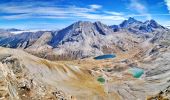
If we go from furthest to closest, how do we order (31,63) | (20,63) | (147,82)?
(147,82) < (31,63) < (20,63)

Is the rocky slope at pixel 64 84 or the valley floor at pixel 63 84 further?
the rocky slope at pixel 64 84

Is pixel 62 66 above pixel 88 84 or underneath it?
above

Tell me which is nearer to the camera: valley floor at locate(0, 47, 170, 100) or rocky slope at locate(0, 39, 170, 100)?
valley floor at locate(0, 47, 170, 100)

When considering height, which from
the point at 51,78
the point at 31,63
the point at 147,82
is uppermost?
the point at 31,63

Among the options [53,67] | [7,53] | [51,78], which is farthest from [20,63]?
[53,67]

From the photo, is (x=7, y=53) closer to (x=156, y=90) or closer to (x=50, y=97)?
(x=50, y=97)

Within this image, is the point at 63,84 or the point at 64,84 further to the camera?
the point at 64,84

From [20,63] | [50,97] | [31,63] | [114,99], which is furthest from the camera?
[114,99]

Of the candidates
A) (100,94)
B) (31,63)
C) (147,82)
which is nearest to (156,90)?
(147,82)

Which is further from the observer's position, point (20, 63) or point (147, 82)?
point (147, 82)

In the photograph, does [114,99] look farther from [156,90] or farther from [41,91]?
[41,91]
